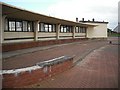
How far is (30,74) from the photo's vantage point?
6.68 m

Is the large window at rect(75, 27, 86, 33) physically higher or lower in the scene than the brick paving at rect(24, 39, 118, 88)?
higher

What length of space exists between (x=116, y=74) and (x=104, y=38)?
34.6 meters

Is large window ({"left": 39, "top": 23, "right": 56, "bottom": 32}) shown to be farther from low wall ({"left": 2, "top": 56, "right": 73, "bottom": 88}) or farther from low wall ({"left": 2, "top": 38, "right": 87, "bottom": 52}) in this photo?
low wall ({"left": 2, "top": 56, "right": 73, "bottom": 88})

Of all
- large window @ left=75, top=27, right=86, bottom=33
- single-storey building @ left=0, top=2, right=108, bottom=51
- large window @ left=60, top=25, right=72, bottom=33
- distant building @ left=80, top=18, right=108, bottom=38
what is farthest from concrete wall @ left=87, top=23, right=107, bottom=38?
large window @ left=60, top=25, right=72, bottom=33

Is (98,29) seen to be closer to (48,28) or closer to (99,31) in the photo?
(99,31)

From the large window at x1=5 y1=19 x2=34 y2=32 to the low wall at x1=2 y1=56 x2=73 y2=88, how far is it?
364 inches

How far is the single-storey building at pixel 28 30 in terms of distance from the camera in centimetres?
1453

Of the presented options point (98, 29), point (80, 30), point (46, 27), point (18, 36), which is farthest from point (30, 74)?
point (98, 29)

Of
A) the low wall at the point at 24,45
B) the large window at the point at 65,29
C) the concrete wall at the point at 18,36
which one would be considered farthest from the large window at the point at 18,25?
the large window at the point at 65,29

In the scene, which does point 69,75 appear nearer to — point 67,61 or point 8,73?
point 67,61

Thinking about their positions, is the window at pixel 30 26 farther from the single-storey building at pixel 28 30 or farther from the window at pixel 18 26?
the window at pixel 18 26

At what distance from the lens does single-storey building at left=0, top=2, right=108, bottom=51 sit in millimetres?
14532

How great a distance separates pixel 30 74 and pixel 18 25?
1200 cm

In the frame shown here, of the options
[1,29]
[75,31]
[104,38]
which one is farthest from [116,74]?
[104,38]
